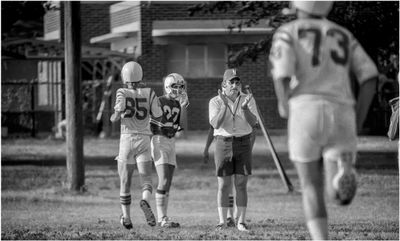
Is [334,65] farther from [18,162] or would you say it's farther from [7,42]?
[7,42]

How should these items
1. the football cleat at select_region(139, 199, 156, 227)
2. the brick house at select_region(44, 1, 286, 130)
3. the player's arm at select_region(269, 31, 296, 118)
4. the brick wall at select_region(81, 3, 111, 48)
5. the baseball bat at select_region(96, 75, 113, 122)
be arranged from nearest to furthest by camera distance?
the player's arm at select_region(269, 31, 296, 118)
the football cleat at select_region(139, 199, 156, 227)
the baseball bat at select_region(96, 75, 113, 122)
the brick house at select_region(44, 1, 286, 130)
the brick wall at select_region(81, 3, 111, 48)

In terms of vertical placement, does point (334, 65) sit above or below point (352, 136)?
above

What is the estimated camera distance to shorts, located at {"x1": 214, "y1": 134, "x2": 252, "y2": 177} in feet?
37.6

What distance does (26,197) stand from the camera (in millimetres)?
22281

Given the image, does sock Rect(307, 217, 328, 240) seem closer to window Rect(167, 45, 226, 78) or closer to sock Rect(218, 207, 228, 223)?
sock Rect(218, 207, 228, 223)

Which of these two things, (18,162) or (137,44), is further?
(137,44)

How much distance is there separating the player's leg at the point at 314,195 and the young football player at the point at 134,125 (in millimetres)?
3185

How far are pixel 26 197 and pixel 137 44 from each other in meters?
19.8

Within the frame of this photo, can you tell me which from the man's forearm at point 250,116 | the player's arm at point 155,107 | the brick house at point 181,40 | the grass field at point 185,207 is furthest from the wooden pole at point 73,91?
the brick house at point 181,40

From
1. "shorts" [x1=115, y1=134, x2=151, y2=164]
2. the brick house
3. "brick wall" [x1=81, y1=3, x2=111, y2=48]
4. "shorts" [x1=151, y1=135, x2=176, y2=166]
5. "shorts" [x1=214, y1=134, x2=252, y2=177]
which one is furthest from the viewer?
"brick wall" [x1=81, y1=3, x2=111, y2=48]

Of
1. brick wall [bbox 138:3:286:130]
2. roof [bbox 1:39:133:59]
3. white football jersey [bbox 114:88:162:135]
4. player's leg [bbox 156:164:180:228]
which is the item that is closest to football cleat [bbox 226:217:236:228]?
player's leg [bbox 156:164:180:228]

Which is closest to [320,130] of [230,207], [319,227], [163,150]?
[319,227]

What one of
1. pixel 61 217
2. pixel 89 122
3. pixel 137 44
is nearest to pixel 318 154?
pixel 61 217

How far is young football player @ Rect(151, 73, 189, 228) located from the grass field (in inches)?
32.8
